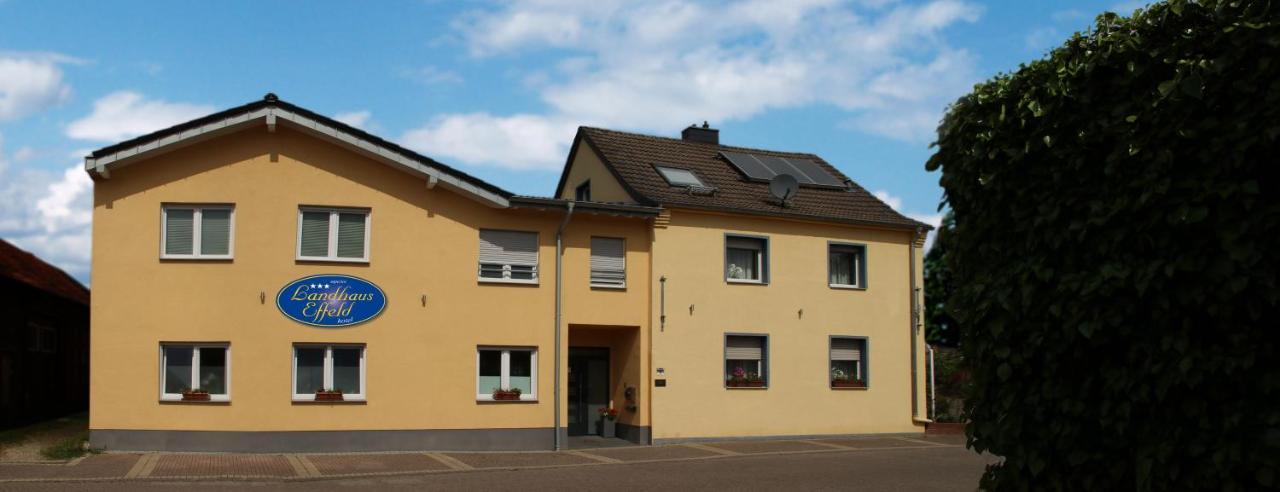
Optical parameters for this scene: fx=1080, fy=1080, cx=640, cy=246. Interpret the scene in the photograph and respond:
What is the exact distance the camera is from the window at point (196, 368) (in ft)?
62.4

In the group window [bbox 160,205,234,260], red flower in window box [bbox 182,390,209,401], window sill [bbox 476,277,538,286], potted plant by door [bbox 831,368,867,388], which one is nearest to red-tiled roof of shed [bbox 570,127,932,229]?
window sill [bbox 476,277,538,286]

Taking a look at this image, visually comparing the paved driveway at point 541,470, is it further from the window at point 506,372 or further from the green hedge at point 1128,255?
the green hedge at point 1128,255

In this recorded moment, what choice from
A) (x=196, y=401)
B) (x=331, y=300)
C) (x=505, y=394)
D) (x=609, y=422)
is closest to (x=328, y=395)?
(x=331, y=300)

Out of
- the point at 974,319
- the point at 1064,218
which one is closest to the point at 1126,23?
the point at 1064,218

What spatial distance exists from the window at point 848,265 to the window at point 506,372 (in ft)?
24.5

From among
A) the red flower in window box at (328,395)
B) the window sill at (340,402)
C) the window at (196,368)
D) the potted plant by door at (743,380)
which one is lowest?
the window sill at (340,402)

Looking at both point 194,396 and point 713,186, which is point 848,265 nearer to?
point 713,186

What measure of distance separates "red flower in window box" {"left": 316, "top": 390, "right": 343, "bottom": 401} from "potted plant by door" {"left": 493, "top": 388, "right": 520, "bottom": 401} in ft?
9.46

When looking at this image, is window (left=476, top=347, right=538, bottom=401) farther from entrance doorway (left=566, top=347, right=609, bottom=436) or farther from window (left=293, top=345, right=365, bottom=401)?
entrance doorway (left=566, top=347, right=609, bottom=436)

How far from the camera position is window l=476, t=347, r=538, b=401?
20.6 m

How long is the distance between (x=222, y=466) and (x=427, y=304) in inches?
185

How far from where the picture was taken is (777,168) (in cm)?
2686

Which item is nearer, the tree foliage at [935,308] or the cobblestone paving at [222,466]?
the cobblestone paving at [222,466]

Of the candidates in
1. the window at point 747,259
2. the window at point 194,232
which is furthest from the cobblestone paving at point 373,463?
the window at point 747,259
